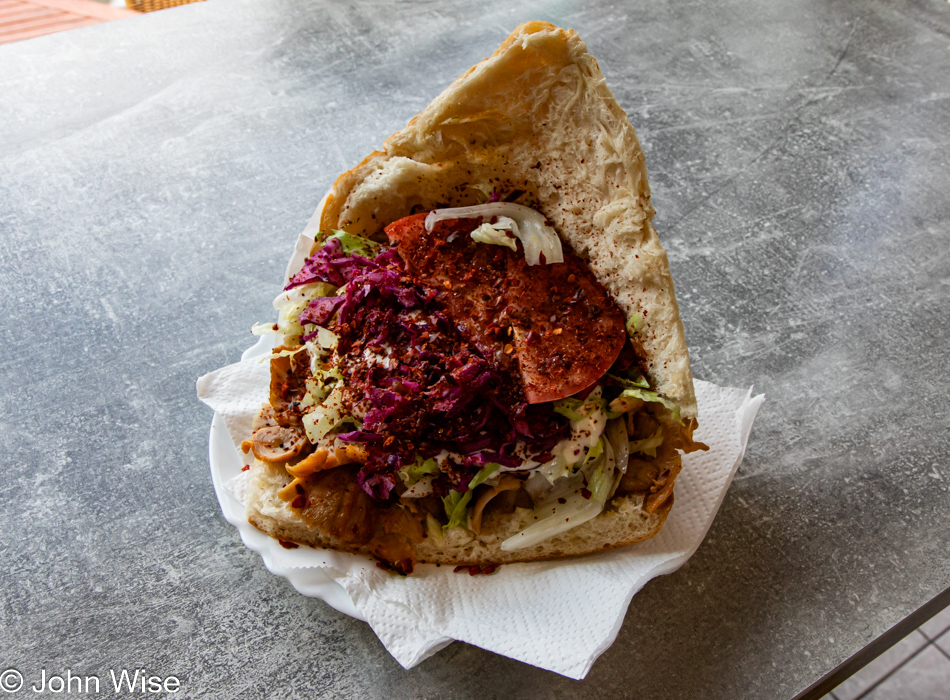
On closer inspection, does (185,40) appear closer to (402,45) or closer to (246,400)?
(402,45)

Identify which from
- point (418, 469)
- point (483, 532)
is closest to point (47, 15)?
point (418, 469)

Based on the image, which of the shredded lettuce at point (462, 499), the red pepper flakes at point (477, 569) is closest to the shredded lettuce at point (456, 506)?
the shredded lettuce at point (462, 499)

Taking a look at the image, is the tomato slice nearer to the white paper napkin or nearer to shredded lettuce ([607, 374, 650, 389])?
shredded lettuce ([607, 374, 650, 389])

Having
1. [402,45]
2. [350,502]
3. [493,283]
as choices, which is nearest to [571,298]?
[493,283]

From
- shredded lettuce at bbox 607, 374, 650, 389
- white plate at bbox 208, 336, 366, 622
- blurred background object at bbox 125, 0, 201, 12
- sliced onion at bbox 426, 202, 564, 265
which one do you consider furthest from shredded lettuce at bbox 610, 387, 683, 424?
blurred background object at bbox 125, 0, 201, 12

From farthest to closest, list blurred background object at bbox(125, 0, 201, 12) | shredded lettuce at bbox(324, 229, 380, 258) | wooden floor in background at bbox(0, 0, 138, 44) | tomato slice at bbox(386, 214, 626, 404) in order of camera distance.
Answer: blurred background object at bbox(125, 0, 201, 12) → wooden floor in background at bbox(0, 0, 138, 44) → shredded lettuce at bbox(324, 229, 380, 258) → tomato slice at bbox(386, 214, 626, 404)

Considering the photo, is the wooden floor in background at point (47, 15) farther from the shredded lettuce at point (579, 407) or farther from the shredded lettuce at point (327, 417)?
the shredded lettuce at point (579, 407)
